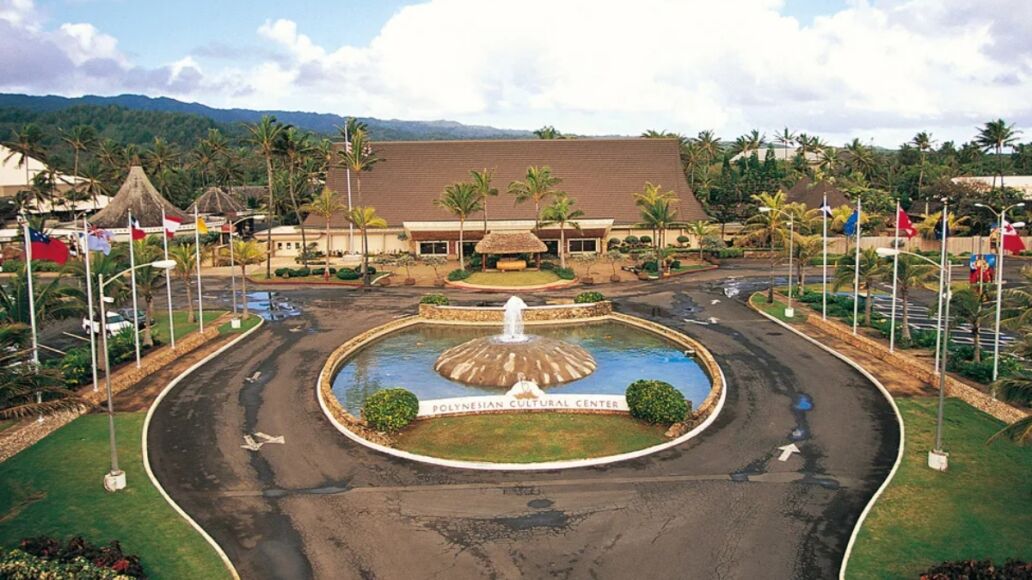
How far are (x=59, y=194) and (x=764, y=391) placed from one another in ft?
311

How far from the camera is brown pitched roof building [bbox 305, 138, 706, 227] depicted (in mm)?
89062

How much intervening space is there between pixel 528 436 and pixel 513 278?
130 ft

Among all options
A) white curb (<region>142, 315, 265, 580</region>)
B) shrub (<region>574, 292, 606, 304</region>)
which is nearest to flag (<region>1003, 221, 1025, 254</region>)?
shrub (<region>574, 292, 606, 304</region>)

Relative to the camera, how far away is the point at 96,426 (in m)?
32.5

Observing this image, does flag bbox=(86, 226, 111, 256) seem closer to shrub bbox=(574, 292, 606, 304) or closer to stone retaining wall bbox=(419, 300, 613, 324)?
stone retaining wall bbox=(419, 300, 613, 324)

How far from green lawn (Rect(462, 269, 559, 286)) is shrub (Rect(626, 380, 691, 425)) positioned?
1397 inches

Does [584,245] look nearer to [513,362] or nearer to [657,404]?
[513,362]

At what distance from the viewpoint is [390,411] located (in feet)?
102

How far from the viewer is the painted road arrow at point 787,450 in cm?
2883

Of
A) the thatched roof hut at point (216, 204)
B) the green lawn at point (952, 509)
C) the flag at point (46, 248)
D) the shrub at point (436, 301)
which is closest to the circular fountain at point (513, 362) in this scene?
the shrub at point (436, 301)

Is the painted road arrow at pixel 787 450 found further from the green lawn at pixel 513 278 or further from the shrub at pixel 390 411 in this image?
the green lawn at pixel 513 278

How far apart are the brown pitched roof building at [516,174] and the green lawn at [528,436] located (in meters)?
55.5

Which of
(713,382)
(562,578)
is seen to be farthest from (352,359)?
(562,578)

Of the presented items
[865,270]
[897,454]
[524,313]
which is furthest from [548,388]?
[865,270]
